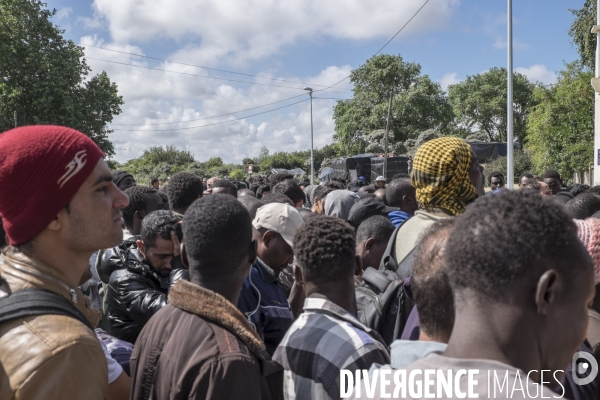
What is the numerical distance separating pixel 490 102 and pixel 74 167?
59.8 m

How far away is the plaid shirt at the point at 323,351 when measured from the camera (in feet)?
6.21

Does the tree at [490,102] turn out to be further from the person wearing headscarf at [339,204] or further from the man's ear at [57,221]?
the man's ear at [57,221]

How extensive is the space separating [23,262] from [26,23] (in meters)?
30.1

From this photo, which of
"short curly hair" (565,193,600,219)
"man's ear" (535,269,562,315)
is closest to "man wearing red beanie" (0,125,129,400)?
"man's ear" (535,269,562,315)

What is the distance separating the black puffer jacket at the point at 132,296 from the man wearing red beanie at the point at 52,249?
4.04ft

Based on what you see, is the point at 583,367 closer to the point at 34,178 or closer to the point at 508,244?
the point at 508,244

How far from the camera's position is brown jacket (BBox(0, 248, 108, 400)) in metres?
1.40

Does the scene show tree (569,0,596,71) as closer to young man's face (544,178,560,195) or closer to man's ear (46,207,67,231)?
young man's face (544,178,560,195)

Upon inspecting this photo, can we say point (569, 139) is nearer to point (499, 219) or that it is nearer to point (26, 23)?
point (499, 219)

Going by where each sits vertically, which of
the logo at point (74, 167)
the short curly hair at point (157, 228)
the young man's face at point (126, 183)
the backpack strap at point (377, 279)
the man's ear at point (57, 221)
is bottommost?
the backpack strap at point (377, 279)

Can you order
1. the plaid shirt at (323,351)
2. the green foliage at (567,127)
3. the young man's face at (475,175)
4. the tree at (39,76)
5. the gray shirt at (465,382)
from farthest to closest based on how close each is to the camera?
the tree at (39,76) < the green foliage at (567,127) < the young man's face at (475,175) < the plaid shirt at (323,351) < the gray shirt at (465,382)

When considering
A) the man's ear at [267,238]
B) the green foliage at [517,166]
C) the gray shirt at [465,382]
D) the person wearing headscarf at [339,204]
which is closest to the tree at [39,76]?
the green foliage at [517,166]

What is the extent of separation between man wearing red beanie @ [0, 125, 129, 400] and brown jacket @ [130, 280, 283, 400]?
293 mm

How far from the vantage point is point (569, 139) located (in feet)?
67.2
